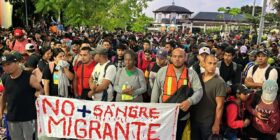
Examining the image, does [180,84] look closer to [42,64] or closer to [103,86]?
[103,86]

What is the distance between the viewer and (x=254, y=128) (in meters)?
5.14

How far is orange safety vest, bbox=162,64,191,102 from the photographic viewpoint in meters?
4.98

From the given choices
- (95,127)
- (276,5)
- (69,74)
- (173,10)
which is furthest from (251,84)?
(173,10)

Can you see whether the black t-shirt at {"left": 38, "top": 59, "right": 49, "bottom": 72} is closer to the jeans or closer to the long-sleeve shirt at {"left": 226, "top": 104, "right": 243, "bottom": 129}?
the jeans

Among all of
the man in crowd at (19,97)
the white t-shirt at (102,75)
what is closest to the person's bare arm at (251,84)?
the white t-shirt at (102,75)

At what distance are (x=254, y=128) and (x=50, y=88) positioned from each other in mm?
3430

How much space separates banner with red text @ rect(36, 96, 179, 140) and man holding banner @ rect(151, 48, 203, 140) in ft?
0.90

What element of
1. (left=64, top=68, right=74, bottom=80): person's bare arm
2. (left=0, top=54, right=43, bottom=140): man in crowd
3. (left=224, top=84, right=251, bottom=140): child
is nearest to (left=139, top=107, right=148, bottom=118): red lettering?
(left=224, top=84, right=251, bottom=140): child

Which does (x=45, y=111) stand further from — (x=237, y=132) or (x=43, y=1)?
(x=43, y=1)

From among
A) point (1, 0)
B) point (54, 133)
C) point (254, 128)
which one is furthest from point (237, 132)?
point (1, 0)

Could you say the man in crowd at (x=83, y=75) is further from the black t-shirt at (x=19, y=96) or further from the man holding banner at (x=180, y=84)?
the man holding banner at (x=180, y=84)

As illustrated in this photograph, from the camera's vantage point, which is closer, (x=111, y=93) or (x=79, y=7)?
(x=111, y=93)

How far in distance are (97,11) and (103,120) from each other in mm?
19984

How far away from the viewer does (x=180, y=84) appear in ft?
16.4
